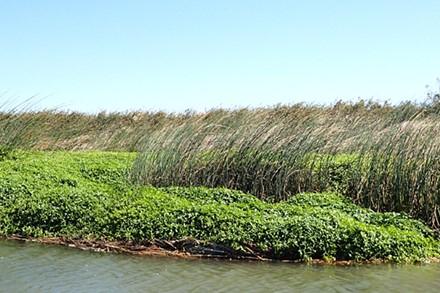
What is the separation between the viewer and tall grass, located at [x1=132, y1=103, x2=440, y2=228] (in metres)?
9.76

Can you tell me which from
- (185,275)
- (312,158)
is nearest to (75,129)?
(312,158)

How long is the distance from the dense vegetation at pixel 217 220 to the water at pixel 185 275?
13.8 inches

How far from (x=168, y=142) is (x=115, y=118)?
10345mm

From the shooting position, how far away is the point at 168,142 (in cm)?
1189

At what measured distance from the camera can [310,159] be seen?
1095 cm

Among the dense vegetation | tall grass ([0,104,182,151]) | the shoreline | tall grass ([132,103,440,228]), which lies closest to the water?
the shoreline

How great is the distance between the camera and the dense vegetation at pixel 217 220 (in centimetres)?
805

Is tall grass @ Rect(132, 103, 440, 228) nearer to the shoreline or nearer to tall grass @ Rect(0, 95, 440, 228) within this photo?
tall grass @ Rect(0, 95, 440, 228)

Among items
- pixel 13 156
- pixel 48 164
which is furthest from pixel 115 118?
pixel 48 164

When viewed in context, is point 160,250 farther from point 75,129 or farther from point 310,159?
Answer: point 75,129

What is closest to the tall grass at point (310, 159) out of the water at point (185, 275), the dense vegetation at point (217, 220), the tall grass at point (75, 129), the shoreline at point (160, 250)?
the dense vegetation at point (217, 220)

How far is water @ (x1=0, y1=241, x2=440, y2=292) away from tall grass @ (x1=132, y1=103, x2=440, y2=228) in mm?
2145

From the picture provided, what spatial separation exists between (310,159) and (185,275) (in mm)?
4392

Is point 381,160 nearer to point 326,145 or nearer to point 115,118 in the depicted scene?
point 326,145
